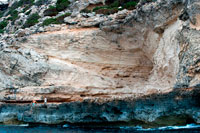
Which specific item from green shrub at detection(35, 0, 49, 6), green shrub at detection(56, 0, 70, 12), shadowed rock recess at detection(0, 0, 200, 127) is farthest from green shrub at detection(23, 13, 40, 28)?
shadowed rock recess at detection(0, 0, 200, 127)

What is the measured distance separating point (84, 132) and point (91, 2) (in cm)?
1497

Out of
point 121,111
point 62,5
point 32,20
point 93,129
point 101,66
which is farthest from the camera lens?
point 62,5

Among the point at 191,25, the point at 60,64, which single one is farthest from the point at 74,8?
the point at 191,25

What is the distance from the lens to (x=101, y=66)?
53.6ft

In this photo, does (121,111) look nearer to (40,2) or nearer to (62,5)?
(62,5)

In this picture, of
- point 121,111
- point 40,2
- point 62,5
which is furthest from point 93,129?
point 40,2

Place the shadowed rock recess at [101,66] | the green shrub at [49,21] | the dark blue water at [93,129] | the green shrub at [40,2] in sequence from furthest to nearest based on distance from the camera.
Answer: the green shrub at [40,2]
the green shrub at [49,21]
the shadowed rock recess at [101,66]
the dark blue water at [93,129]

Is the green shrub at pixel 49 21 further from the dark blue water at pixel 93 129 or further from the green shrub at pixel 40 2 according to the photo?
the dark blue water at pixel 93 129

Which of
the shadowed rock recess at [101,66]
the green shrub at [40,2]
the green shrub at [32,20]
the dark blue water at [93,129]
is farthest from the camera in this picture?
the green shrub at [40,2]

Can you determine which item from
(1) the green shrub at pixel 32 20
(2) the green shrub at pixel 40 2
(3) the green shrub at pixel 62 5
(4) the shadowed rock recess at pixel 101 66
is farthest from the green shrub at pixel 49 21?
(2) the green shrub at pixel 40 2

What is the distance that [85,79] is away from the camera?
51.3ft

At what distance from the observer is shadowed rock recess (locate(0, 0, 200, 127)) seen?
11.4 meters

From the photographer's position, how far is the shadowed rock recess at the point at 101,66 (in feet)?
37.5

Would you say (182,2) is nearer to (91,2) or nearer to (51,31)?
(51,31)
